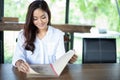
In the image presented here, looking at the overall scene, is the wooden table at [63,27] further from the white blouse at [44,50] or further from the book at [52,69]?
the book at [52,69]

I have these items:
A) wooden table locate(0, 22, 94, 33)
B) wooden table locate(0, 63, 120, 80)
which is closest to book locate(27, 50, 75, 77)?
wooden table locate(0, 63, 120, 80)

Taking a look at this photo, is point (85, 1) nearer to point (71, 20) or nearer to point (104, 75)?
point (71, 20)

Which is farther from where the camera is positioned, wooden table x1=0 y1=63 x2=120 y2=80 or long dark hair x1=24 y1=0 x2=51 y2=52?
long dark hair x1=24 y1=0 x2=51 y2=52

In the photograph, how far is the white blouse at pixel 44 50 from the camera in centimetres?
188

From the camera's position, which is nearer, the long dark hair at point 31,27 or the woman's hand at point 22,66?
the woman's hand at point 22,66

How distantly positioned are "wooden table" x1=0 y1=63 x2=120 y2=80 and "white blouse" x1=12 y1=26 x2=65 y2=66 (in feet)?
0.51

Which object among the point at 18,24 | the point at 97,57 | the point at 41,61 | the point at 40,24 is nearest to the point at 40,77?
the point at 41,61

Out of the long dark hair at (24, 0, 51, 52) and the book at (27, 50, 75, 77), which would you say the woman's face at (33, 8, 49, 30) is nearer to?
the long dark hair at (24, 0, 51, 52)

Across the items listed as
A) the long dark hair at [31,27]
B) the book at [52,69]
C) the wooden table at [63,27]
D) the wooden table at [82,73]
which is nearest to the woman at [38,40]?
the long dark hair at [31,27]

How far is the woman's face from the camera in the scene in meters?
1.85

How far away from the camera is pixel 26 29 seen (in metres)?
1.94

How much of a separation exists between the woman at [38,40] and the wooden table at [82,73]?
0.11 metres

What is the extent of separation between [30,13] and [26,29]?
0.16 meters

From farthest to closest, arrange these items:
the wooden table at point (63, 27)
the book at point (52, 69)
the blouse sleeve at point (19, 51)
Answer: the wooden table at point (63, 27)
the blouse sleeve at point (19, 51)
the book at point (52, 69)
